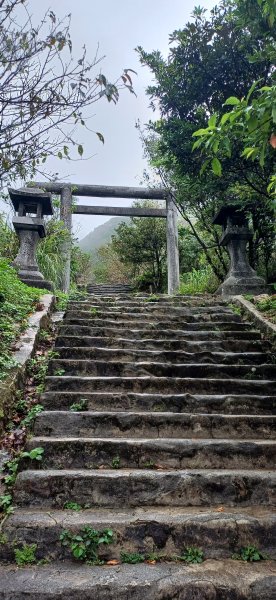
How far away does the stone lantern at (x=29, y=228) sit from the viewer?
19.4ft

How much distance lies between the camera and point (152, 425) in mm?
2785

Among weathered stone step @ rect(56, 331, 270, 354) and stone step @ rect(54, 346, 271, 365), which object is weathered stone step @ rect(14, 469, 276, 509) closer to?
stone step @ rect(54, 346, 271, 365)

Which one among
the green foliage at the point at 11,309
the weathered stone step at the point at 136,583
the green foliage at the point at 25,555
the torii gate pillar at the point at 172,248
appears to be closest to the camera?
the weathered stone step at the point at 136,583

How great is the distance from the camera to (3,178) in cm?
278

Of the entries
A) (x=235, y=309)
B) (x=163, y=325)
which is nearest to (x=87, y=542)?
(x=163, y=325)

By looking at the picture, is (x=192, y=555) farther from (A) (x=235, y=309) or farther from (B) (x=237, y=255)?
(B) (x=237, y=255)

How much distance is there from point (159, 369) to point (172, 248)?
6361 mm

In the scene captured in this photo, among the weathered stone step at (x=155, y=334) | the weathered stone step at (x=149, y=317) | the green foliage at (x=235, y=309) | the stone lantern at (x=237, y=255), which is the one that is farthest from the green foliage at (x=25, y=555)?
the stone lantern at (x=237, y=255)

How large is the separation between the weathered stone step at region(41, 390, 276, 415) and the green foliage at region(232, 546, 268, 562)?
3.68 feet

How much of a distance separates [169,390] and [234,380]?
0.58m

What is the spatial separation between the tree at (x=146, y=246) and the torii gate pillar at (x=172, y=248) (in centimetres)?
189

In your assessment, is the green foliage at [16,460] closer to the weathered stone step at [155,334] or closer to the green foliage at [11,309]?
the green foliage at [11,309]

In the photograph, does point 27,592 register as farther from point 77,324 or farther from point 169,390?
point 77,324

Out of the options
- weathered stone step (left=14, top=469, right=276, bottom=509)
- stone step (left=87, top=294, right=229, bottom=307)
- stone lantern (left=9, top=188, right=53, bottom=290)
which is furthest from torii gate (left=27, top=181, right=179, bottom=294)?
weathered stone step (left=14, top=469, right=276, bottom=509)
